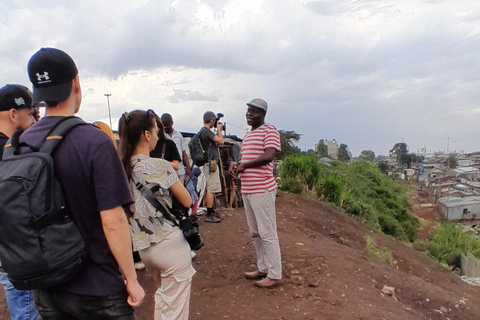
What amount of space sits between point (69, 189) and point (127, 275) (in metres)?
0.41

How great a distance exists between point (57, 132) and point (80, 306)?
2.23 ft

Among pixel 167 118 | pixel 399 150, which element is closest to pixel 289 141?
pixel 167 118

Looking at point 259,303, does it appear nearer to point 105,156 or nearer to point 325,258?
point 325,258

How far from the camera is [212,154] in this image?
5484 millimetres

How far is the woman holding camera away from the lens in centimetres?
200

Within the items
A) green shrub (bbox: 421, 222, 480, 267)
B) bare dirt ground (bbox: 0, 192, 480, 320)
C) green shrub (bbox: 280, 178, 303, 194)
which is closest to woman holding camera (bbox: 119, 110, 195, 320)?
bare dirt ground (bbox: 0, 192, 480, 320)

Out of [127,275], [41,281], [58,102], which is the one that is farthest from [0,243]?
[58,102]

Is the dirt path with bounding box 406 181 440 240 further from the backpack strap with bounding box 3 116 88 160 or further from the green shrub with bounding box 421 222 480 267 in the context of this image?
the backpack strap with bounding box 3 116 88 160

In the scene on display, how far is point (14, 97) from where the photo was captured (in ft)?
6.92

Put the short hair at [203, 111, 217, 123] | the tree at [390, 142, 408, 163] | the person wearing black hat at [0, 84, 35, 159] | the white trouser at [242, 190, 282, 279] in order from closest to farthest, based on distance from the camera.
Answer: the person wearing black hat at [0, 84, 35, 159]
the white trouser at [242, 190, 282, 279]
the short hair at [203, 111, 217, 123]
the tree at [390, 142, 408, 163]

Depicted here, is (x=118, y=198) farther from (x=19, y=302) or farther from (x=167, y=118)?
(x=167, y=118)

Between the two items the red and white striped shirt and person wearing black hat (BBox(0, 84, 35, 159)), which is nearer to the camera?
person wearing black hat (BBox(0, 84, 35, 159))

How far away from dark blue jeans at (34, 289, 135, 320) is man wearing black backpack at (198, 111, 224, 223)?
3.96 m

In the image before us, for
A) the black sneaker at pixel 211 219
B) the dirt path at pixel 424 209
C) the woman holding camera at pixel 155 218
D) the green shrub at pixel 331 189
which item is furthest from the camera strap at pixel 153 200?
the dirt path at pixel 424 209
